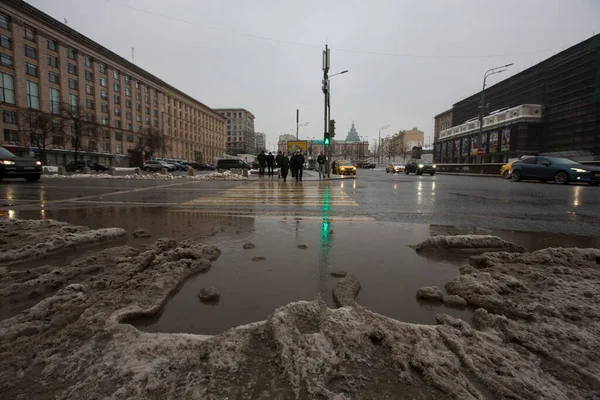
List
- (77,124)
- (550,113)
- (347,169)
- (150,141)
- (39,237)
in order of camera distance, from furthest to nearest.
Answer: (150,141)
(550,113)
(77,124)
(347,169)
(39,237)

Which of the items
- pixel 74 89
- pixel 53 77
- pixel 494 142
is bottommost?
pixel 494 142

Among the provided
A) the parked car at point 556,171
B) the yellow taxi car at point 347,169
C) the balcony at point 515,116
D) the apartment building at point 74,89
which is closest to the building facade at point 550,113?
the balcony at point 515,116

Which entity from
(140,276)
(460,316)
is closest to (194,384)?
(140,276)

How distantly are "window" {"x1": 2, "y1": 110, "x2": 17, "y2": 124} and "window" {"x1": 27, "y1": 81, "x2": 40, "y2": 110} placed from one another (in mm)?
3858

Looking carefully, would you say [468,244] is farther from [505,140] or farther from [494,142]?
[494,142]

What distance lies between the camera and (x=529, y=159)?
18828 millimetres

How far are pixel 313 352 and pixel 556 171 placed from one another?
68.4ft

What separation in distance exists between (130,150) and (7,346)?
255ft

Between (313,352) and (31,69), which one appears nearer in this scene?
(313,352)

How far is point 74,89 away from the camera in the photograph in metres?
56.2

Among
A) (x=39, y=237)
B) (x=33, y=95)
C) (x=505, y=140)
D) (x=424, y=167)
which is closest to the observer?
(x=39, y=237)

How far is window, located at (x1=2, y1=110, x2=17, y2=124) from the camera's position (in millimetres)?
42997

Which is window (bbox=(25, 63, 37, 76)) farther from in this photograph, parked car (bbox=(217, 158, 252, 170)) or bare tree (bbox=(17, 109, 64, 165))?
parked car (bbox=(217, 158, 252, 170))

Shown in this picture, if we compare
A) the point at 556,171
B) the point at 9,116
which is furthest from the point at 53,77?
the point at 556,171
